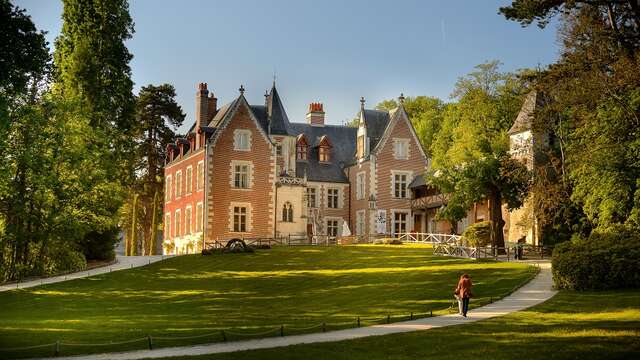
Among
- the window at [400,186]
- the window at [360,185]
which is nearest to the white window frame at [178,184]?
the window at [360,185]

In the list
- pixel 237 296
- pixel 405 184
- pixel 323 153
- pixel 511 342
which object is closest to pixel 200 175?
pixel 323 153

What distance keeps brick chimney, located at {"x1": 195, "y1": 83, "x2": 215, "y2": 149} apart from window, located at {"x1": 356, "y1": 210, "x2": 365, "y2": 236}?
1400cm

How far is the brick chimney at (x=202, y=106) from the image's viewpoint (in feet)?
208

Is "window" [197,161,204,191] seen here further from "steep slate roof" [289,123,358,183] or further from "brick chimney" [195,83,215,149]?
"steep slate roof" [289,123,358,183]

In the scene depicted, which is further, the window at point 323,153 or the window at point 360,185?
the window at point 323,153

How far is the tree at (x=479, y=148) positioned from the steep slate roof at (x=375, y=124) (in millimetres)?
5333

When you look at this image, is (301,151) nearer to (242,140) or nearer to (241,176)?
(242,140)

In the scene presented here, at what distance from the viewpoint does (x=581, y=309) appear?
26.9 meters

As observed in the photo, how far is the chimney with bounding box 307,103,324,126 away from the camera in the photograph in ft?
237

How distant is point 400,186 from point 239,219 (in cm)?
1368

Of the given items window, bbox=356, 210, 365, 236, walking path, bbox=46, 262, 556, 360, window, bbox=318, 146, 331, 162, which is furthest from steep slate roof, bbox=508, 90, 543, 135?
walking path, bbox=46, 262, 556, 360

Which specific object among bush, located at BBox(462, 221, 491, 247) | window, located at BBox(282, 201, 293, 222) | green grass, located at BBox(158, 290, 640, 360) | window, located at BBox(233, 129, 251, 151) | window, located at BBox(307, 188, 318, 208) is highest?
window, located at BBox(233, 129, 251, 151)

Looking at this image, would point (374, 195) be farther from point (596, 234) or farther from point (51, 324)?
point (51, 324)

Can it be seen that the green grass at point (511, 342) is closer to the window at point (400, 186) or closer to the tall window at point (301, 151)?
the window at point (400, 186)
